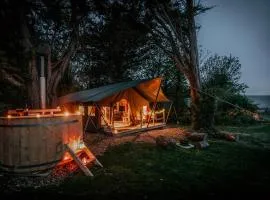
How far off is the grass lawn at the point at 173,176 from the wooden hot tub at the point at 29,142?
948 millimetres

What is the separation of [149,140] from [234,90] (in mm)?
16117

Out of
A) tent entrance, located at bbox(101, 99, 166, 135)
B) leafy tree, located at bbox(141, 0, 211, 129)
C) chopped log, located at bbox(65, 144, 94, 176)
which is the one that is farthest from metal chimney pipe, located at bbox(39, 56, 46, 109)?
leafy tree, located at bbox(141, 0, 211, 129)

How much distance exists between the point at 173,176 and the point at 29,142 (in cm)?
396

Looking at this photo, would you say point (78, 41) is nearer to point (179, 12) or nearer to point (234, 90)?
point (179, 12)

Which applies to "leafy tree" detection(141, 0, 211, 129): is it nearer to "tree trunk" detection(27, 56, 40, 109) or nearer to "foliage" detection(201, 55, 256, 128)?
"foliage" detection(201, 55, 256, 128)

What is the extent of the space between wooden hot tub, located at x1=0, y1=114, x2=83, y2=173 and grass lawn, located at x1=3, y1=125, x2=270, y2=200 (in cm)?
95

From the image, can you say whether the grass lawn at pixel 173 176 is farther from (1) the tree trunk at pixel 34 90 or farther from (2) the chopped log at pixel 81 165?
(1) the tree trunk at pixel 34 90

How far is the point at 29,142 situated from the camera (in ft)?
22.2

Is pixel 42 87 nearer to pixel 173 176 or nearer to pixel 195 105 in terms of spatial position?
pixel 173 176

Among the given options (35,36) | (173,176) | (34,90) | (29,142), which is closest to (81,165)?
(29,142)

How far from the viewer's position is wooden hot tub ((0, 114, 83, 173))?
6.71 meters

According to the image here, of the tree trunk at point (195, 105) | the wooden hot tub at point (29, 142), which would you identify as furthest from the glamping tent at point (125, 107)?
the wooden hot tub at point (29, 142)

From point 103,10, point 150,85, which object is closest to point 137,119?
point 150,85

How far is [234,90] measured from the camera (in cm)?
2531
